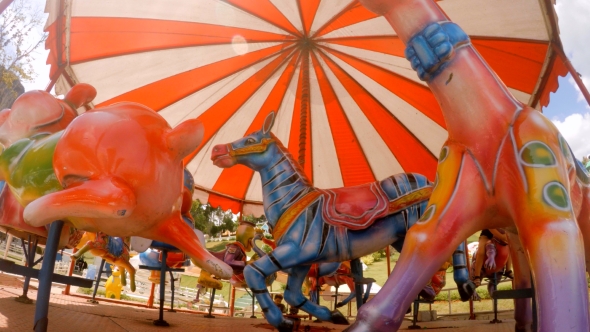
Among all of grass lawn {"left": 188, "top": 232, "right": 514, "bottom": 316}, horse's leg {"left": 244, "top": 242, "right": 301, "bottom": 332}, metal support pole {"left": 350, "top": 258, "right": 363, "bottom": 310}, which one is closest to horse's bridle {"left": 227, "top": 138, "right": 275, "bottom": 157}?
horse's leg {"left": 244, "top": 242, "right": 301, "bottom": 332}

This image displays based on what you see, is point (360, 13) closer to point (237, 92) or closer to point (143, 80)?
point (237, 92)

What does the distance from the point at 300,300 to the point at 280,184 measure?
0.67 meters

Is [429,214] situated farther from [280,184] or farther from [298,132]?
[298,132]

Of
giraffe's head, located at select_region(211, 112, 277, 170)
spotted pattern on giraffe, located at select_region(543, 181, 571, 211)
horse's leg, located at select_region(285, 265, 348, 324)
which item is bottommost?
horse's leg, located at select_region(285, 265, 348, 324)

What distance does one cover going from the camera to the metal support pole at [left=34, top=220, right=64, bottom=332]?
104 cm

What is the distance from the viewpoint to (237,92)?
420 centimetres

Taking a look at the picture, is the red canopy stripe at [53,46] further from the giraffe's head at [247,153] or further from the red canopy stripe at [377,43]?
the red canopy stripe at [377,43]

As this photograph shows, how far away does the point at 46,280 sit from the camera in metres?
1.09

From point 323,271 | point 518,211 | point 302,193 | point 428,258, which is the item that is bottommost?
point 323,271

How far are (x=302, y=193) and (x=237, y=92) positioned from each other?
231 cm

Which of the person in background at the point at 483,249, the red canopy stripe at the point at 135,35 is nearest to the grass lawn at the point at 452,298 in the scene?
the person in background at the point at 483,249

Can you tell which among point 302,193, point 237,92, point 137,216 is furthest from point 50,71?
point 137,216

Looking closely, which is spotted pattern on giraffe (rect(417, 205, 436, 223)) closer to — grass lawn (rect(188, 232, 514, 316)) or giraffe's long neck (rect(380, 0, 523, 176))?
giraffe's long neck (rect(380, 0, 523, 176))

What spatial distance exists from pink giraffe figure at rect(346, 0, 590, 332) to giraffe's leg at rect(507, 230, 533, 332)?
0.85 ft
